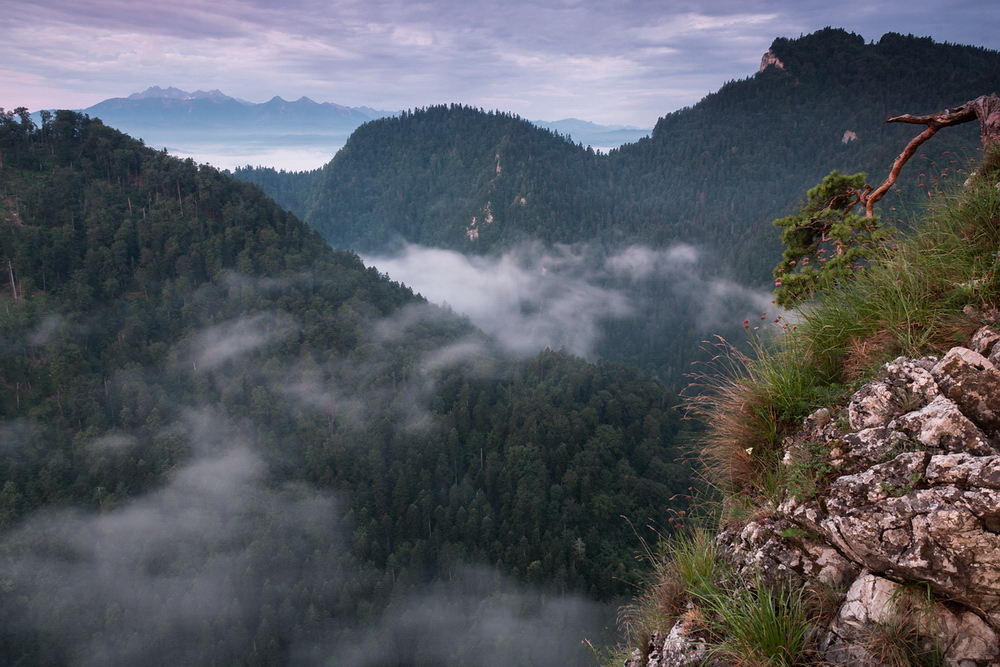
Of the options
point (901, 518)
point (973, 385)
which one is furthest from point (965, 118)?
point (901, 518)

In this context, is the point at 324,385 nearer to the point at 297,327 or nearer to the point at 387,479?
the point at 297,327

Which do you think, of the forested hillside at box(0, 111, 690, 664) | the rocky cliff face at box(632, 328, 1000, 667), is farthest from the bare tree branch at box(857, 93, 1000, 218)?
the forested hillside at box(0, 111, 690, 664)

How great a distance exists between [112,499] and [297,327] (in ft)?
121

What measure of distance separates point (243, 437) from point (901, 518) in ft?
294

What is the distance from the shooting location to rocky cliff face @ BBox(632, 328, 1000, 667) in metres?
3.15

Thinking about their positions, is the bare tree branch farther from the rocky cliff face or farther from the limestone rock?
the limestone rock

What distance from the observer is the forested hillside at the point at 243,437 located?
2461 inches

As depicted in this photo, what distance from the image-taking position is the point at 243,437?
268 ft

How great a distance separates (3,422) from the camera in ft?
237

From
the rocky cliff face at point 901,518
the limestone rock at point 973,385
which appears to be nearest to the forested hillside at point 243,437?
the rocky cliff face at point 901,518

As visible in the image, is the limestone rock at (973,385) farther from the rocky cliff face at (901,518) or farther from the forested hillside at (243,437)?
the forested hillside at (243,437)

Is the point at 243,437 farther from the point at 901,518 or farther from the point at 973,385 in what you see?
the point at 973,385

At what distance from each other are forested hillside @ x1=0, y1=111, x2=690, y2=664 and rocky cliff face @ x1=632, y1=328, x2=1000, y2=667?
188 ft

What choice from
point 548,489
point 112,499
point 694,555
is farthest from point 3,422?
point 694,555
